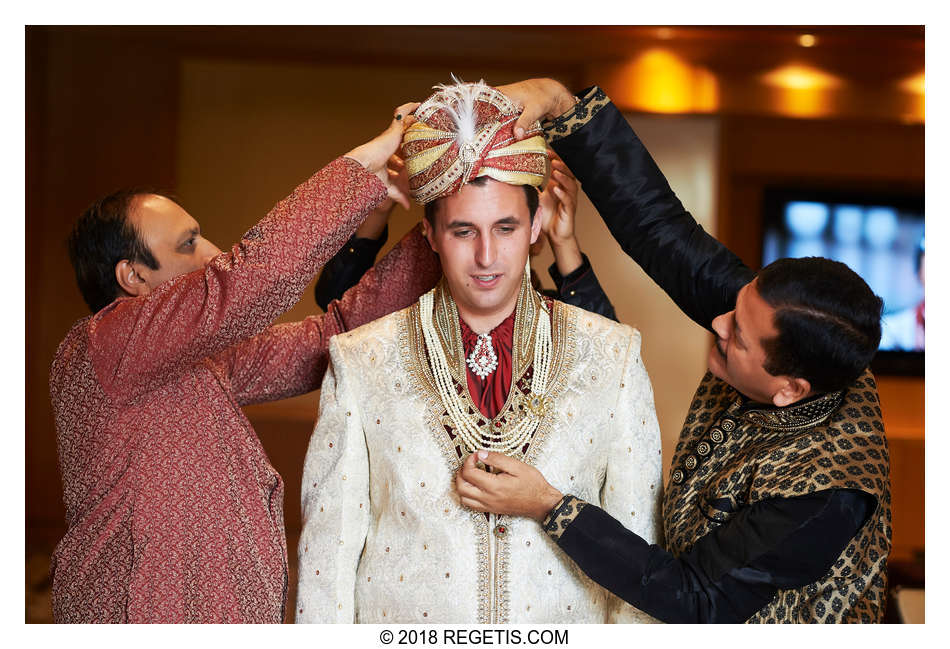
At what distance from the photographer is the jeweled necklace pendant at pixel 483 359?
2145 mm

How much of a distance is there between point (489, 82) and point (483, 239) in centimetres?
434

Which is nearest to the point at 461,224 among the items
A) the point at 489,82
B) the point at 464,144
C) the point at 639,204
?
the point at 464,144

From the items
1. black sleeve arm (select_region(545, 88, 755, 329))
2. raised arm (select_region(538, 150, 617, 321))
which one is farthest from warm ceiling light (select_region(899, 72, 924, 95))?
black sleeve arm (select_region(545, 88, 755, 329))

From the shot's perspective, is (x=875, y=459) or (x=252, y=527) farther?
(x=252, y=527)

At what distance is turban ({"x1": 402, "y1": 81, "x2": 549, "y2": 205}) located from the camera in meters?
2.01

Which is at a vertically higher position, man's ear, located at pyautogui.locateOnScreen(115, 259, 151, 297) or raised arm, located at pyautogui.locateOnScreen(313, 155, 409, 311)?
raised arm, located at pyautogui.locateOnScreen(313, 155, 409, 311)

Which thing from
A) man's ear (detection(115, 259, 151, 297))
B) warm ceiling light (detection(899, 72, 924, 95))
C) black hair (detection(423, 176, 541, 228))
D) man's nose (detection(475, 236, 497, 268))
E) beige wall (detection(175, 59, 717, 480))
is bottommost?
man's ear (detection(115, 259, 151, 297))

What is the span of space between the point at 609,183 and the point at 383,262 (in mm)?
633

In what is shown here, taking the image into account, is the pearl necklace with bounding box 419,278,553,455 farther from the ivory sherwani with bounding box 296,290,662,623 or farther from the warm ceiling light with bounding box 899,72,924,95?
the warm ceiling light with bounding box 899,72,924,95

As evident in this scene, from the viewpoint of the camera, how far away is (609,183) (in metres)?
2.36

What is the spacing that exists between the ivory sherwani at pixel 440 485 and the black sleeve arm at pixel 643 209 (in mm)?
256

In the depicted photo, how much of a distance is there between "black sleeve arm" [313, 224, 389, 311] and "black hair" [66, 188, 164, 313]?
649 millimetres
